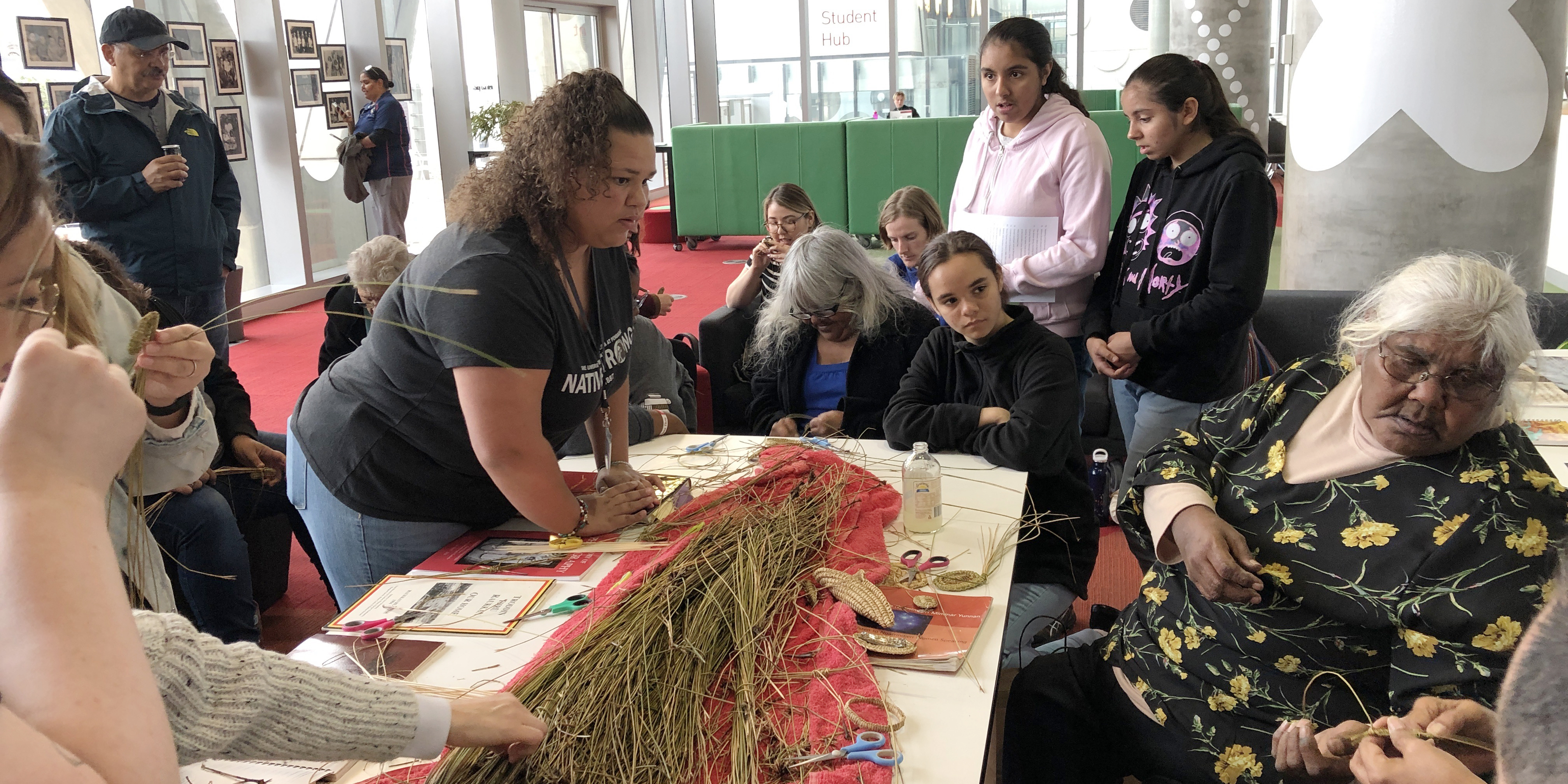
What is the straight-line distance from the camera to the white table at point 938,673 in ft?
4.33

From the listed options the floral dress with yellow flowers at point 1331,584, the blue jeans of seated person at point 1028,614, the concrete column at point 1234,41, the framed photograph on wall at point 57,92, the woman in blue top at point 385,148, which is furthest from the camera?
the concrete column at point 1234,41

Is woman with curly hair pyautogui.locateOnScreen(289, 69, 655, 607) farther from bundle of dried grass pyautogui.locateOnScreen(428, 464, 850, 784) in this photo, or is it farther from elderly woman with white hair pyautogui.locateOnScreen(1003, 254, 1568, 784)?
elderly woman with white hair pyautogui.locateOnScreen(1003, 254, 1568, 784)

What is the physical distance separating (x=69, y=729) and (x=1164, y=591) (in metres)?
1.53

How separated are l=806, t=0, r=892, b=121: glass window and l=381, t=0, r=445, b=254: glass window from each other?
619 centimetres

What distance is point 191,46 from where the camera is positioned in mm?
7312

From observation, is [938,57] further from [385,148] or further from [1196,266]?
[1196,266]

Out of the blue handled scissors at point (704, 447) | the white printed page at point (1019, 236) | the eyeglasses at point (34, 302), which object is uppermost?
the eyeglasses at point (34, 302)

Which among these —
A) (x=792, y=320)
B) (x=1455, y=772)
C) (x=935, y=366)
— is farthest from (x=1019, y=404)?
(x=1455, y=772)

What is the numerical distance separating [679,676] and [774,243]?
109 inches

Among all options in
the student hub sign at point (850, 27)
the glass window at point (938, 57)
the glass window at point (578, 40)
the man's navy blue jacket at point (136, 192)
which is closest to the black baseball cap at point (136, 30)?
the man's navy blue jacket at point (136, 192)

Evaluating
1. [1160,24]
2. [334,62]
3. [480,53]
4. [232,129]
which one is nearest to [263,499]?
[232,129]

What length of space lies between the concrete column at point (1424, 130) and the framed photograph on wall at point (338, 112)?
284 inches

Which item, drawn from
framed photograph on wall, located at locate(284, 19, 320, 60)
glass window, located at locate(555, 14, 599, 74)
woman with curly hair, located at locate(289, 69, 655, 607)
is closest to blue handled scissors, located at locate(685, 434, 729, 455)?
woman with curly hair, located at locate(289, 69, 655, 607)

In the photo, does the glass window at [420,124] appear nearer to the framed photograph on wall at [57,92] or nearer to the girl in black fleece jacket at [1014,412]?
the framed photograph on wall at [57,92]
